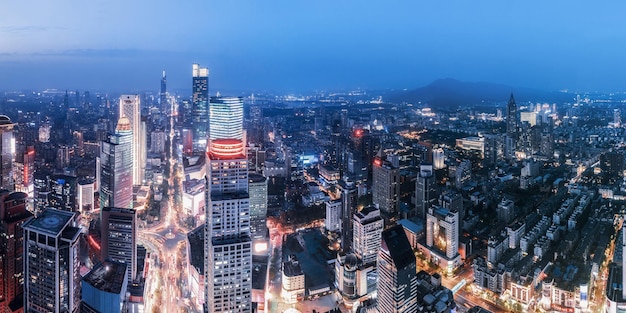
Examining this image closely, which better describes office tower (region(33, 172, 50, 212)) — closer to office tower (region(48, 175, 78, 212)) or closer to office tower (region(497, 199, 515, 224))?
office tower (region(48, 175, 78, 212))

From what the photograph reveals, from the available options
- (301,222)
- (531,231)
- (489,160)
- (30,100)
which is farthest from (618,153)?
(30,100)

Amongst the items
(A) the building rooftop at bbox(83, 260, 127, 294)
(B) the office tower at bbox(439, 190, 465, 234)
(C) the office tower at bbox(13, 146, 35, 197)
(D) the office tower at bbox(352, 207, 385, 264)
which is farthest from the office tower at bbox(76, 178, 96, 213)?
(B) the office tower at bbox(439, 190, 465, 234)

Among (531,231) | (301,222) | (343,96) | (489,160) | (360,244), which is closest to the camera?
(360,244)

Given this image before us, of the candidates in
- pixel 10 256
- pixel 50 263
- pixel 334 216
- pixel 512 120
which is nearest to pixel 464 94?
pixel 512 120

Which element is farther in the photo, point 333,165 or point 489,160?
point 489,160

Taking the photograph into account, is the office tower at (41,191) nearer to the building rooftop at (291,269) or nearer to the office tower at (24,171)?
the office tower at (24,171)

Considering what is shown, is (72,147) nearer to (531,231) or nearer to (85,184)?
(85,184)

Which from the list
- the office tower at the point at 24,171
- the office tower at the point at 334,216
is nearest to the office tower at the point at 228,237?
the office tower at the point at 334,216
